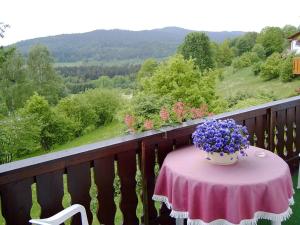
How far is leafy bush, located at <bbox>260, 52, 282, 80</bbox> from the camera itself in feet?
62.5

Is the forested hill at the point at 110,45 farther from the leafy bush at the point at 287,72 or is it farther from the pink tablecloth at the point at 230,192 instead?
the pink tablecloth at the point at 230,192

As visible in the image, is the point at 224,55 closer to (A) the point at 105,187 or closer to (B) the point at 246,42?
(B) the point at 246,42

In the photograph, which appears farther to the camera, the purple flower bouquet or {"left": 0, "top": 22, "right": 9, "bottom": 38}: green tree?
{"left": 0, "top": 22, "right": 9, "bottom": 38}: green tree

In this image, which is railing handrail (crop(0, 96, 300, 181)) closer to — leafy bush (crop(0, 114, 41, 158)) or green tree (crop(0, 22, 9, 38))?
leafy bush (crop(0, 114, 41, 158))

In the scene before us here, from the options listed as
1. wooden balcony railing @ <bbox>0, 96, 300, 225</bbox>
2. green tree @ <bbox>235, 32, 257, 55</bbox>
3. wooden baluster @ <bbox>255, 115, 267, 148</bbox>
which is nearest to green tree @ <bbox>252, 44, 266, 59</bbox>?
green tree @ <bbox>235, 32, 257, 55</bbox>

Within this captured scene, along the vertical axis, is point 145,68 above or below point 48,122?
above

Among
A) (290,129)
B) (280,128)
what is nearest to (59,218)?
(280,128)

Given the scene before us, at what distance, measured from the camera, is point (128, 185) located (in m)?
2.24

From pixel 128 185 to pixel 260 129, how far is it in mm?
1604

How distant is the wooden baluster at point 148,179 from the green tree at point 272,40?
2241 centimetres

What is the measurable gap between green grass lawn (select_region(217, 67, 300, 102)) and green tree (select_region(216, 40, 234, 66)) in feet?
5.55

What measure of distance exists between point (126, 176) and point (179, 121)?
23.3 inches

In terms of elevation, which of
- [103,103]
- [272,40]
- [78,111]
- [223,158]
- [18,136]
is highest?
[272,40]

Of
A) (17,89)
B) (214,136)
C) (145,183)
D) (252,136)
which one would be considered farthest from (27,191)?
(17,89)
